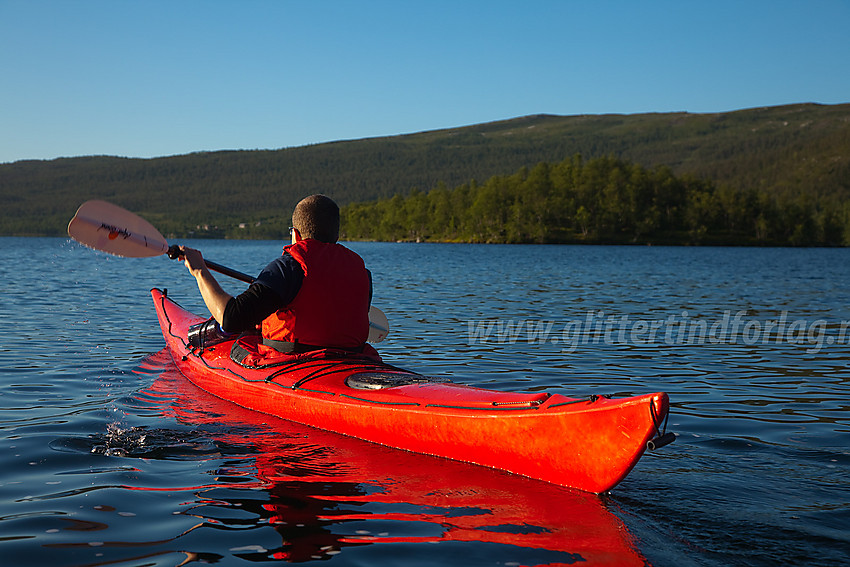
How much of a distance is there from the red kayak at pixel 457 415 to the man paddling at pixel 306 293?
0.21 metres

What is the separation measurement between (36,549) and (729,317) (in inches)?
626

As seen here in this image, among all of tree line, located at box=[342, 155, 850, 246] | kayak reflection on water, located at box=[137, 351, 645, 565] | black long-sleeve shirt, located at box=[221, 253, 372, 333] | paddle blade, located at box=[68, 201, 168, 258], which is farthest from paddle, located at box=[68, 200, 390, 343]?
tree line, located at box=[342, 155, 850, 246]

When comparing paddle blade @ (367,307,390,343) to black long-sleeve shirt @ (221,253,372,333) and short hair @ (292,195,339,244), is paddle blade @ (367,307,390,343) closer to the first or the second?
short hair @ (292,195,339,244)

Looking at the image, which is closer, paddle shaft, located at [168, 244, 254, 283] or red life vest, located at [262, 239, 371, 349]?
red life vest, located at [262, 239, 371, 349]

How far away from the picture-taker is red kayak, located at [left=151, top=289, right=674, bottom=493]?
4.81m

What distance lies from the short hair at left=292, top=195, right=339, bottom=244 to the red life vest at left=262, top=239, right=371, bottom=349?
101 millimetres

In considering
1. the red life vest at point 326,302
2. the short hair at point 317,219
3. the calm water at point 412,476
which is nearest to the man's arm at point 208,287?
the red life vest at point 326,302

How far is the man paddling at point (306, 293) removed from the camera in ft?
19.8

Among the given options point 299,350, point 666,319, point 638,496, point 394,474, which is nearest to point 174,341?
point 299,350

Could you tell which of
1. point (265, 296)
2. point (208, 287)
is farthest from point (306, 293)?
point (208, 287)

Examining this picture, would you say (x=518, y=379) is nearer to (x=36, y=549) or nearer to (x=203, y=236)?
(x=36, y=549)

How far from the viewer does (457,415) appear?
18.5 feet

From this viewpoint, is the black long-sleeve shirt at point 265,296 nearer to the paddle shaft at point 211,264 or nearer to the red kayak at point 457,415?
the red kayak at point 457,415

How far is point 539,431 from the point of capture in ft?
17.0
